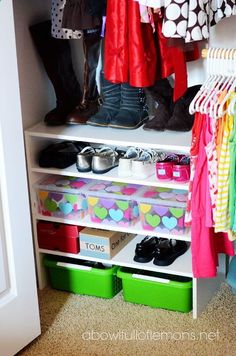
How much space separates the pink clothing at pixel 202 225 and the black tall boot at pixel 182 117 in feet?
1.05

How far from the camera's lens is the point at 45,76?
2.91 metres

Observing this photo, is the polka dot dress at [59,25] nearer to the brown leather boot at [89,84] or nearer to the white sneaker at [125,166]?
the brown leather boot at [89,84]

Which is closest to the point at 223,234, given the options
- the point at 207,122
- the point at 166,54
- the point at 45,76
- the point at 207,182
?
the point at 207,182

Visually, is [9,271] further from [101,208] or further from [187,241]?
[187,241]

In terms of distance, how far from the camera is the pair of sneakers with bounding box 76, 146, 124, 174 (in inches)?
106

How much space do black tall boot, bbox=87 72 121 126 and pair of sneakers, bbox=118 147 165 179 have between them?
0.16 meters

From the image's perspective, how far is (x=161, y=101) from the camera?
265cm

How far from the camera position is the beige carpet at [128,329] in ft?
8.31

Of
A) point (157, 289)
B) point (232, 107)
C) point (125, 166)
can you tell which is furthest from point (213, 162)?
point (157, 289)

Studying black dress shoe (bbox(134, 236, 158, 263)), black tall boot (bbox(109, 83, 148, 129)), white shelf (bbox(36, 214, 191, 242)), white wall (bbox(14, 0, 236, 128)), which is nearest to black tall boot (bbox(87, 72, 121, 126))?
black tall boot (bbox(109, 83, 148, 129))

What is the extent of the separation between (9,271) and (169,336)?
2.14ft

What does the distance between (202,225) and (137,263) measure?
1.70 ft

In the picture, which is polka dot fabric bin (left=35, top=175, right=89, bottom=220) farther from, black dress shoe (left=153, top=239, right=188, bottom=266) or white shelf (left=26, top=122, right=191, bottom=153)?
black dress shoe (left=153, top=239, right=188, bottom=266)

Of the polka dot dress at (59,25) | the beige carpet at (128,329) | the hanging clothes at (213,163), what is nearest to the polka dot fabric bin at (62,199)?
the beige carpet at (128,329)
